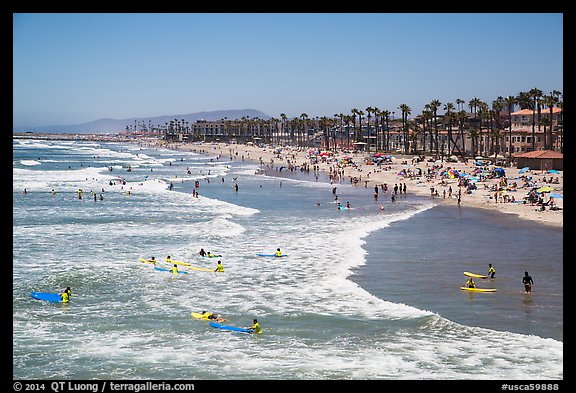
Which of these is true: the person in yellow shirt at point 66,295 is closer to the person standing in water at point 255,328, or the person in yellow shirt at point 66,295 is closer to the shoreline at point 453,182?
the person standing in water at point 255,328

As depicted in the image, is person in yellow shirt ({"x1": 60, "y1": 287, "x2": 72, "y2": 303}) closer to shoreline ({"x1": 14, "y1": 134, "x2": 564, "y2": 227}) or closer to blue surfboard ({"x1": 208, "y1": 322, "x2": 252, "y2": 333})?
blue surfboard ({"x1": 208, "y1": 322, "x2": 252, "y2": 333})

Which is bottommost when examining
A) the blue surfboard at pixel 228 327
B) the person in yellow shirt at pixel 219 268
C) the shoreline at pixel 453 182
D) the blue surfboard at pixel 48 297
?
the blue surfboard at pixel 228 327

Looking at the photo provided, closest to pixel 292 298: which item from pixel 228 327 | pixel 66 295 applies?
pixel 228 327

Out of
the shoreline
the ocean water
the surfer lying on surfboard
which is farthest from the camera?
the shoreline

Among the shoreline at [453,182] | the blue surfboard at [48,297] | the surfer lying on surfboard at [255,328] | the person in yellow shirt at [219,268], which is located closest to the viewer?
the surfer lying on surfboard at [255,328]

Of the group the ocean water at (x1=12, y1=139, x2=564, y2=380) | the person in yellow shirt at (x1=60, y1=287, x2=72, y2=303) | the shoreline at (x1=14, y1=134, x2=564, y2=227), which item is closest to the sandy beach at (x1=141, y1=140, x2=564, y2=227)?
the shoreline at (x1=14, y1=134, x2=564, y2=227)

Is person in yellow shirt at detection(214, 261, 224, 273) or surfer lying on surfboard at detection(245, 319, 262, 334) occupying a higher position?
person in yellow shirt at detection(214, 261, 224, 273)

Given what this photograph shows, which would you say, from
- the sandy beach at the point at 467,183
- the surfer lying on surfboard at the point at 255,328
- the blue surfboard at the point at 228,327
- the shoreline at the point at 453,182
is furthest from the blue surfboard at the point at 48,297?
the sandy beach at the point at 467,183
